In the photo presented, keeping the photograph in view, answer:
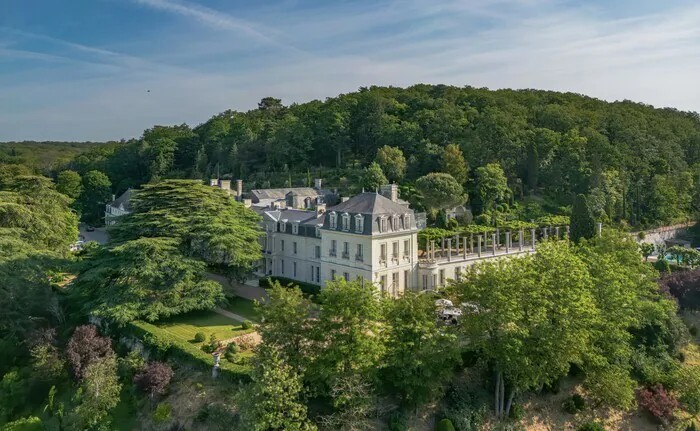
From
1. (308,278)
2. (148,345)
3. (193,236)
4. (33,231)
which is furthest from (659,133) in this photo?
(33,231)

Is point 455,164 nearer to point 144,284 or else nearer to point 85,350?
point 144,284

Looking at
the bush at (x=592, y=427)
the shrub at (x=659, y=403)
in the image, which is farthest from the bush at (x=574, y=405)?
the shrub at (x=659, y=403)

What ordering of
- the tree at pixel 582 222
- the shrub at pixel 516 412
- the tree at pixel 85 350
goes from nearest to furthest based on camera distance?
the shrub at pixel 516 412 < the tree at pixel 85 350 < the tree at pixel 582 222

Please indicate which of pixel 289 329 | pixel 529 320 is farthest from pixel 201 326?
pixel 529 320

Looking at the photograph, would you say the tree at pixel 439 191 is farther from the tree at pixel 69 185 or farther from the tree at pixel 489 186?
the tree at pixel 69 185

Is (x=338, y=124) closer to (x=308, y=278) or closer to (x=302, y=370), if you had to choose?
(x=308, y=278)

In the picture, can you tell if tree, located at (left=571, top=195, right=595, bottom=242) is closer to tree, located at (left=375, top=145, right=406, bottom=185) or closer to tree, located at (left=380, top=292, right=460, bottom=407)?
tree, located at (left=380, top=292, right=460, bottom=407)
